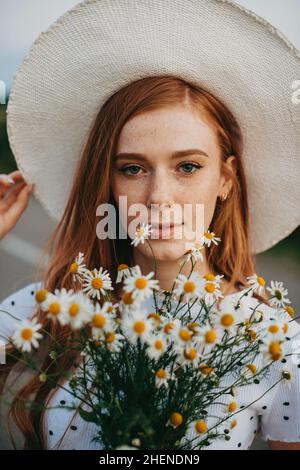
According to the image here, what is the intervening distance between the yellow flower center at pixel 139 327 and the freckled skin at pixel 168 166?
37cm

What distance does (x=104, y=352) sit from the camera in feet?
2.44

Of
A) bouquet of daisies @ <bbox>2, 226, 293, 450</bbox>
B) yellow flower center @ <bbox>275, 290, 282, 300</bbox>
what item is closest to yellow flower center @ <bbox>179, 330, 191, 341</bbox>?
bouquet of daisies @ <bbox>2, 226, 293, 450</bbox>

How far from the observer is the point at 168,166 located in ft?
3.31

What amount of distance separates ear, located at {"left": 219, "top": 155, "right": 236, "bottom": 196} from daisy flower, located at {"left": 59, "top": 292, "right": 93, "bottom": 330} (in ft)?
1.80

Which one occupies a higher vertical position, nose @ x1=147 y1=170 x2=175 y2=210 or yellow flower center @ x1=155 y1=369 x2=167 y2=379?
nose @ x1=147 y1=170 x2=175 y2=210

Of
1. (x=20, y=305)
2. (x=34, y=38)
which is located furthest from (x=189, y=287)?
(x=34, y=38)

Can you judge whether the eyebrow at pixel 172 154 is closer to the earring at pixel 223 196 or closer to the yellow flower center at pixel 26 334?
the earring at pixel 223 196

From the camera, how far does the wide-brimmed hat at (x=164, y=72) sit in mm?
958

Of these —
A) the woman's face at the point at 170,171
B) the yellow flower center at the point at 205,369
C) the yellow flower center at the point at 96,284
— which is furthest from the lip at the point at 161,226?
the yellow flower center at the point at 205,369

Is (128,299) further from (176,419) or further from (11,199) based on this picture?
(11,199)

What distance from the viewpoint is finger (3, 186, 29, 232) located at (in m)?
1.21

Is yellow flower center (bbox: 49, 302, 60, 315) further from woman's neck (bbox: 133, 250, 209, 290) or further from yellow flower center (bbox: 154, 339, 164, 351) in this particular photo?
woman's neck (bbox: 133, 250, 209, 290)
